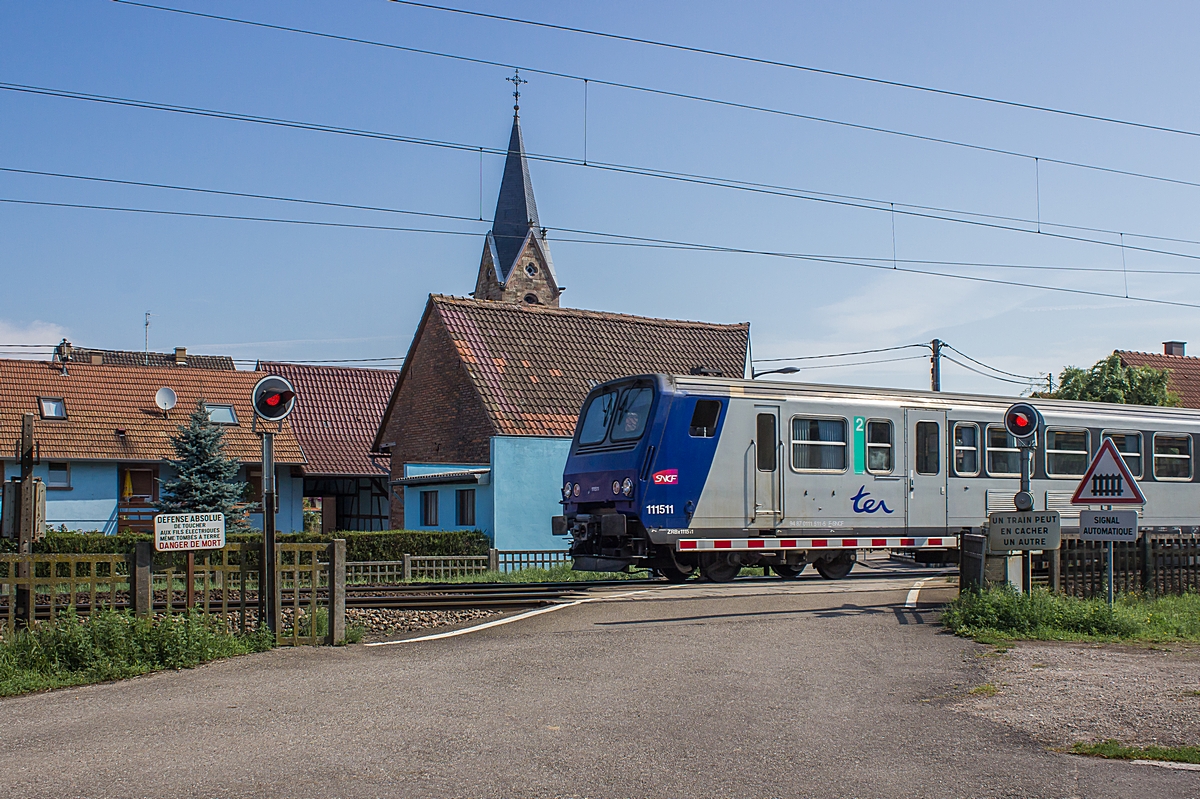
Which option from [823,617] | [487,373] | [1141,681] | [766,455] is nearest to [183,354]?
[487,373]

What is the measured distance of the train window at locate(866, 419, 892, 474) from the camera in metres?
17.6

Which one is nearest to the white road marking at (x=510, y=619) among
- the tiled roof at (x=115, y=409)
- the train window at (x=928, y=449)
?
the train window at (x=928, y=449)

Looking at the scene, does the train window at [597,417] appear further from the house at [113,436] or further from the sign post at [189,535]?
the house at [113,436]

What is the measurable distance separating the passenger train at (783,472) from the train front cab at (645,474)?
0.02 m

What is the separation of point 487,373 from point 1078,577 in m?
18.0

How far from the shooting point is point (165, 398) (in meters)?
36.5

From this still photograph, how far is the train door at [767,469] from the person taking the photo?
54.6 ft

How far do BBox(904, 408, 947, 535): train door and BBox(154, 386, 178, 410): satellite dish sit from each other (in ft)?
87.3

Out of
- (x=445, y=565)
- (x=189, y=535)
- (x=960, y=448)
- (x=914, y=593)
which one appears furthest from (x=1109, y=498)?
(x=445, y=565)

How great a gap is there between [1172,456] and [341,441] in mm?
31332

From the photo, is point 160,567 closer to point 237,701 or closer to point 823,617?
point 237,701

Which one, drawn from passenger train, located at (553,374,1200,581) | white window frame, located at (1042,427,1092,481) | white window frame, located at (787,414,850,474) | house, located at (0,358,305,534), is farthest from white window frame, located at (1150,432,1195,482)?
house, located at (0,358,305,534)

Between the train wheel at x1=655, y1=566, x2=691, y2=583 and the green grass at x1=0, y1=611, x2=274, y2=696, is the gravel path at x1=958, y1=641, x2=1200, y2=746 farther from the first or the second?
the green grass at x1=0, y1=611, x2=274, y2=696

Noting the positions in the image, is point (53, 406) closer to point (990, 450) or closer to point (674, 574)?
point (674, 574)
